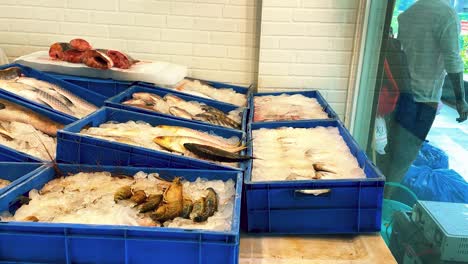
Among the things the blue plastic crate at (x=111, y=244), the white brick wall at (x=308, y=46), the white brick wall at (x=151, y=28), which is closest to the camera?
the blue plastic crate at (x=111, y=244)

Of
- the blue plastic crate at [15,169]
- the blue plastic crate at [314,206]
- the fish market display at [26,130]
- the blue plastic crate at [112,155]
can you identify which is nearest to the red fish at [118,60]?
the fish market display at [26,130]

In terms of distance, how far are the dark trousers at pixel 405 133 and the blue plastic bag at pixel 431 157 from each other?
0.04m

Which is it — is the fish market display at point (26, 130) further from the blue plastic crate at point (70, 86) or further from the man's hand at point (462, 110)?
the man's hand at point (462, 110)

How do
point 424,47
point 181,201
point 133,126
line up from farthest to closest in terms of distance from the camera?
point 424,47
point 133,126
point 181,201

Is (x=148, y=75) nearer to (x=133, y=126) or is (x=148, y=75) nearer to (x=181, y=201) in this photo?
(x=133, y=126)

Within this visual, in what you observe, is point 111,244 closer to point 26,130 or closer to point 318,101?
point 26,130

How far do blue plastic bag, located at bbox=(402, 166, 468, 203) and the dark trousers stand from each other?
0.10 m

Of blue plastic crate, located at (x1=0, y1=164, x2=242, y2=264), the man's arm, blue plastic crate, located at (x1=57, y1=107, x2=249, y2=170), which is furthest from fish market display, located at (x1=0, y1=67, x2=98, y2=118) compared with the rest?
the man's arm

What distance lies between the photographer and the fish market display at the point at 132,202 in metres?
1.58

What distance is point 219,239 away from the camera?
4.58 ft

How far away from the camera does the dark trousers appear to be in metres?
3.36

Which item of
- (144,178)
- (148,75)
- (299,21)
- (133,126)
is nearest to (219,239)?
(144,178)

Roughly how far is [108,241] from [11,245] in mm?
367

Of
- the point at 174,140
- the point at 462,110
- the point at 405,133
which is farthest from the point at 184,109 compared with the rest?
the point at 405,133
